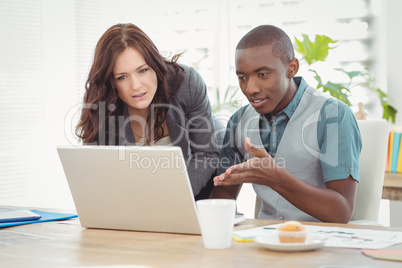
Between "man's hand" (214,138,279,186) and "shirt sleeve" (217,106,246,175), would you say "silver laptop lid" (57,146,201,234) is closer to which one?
"man's hand" (214,138,279,186)

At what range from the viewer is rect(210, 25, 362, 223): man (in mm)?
1651

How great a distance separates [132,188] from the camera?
4.15ft

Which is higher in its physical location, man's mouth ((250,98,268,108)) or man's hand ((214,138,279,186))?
man's mouth ((250,98,268,108))

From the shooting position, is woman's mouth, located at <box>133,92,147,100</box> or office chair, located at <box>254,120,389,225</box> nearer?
office chair, located at <box>254,120,389,225</box>

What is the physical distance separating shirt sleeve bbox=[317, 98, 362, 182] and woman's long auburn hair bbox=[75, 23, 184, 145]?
2.30ft

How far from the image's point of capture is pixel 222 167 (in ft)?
6.64

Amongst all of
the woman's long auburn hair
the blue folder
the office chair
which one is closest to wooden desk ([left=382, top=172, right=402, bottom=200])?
the office chair

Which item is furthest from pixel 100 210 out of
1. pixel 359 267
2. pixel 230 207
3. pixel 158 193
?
pixel 359 267

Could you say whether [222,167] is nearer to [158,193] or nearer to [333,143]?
[333,143]

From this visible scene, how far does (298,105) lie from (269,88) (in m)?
0.14

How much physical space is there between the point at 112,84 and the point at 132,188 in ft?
3.02

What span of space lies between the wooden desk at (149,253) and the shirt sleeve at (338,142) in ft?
1.63

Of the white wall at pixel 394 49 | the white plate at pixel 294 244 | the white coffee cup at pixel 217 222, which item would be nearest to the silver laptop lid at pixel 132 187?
the white coffee cup at pixel 217 222

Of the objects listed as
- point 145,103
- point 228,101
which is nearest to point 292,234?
point 145,103
